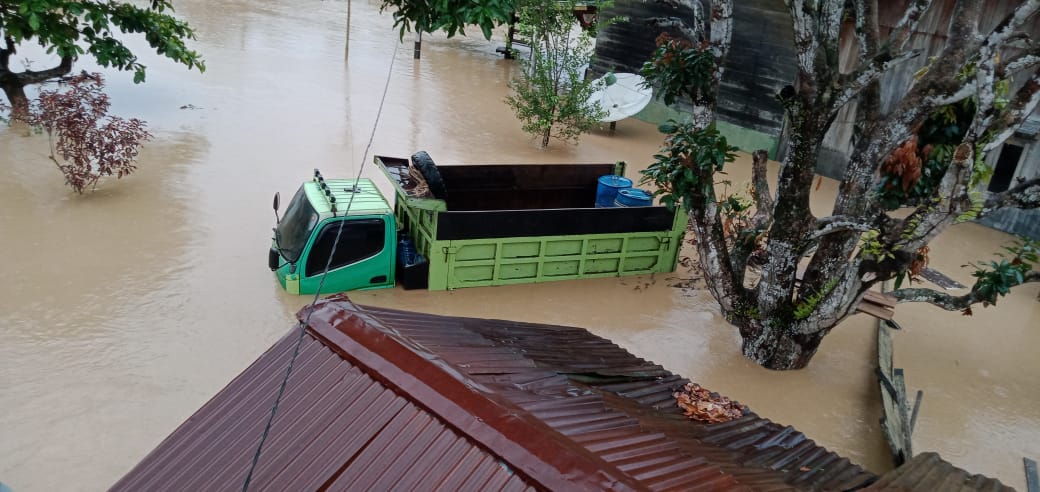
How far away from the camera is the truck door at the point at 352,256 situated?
9.07m

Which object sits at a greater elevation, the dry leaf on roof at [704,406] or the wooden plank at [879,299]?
the dry leaf on roof at [704,406]

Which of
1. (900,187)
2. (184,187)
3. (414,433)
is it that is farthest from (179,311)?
(900,187)

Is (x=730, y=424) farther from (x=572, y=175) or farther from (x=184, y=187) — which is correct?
(x=184, y=187)

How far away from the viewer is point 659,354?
366 inches

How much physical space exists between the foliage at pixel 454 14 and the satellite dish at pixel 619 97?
1278cm

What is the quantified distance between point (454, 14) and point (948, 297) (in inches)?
230

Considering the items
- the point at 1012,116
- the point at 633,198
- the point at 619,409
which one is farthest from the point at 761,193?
the point at 619,409

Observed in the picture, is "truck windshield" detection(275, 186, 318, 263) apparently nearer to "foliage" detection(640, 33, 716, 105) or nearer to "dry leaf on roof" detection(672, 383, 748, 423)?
"foliage" detection(640, 33, 716, 105)

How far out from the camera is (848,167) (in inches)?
319

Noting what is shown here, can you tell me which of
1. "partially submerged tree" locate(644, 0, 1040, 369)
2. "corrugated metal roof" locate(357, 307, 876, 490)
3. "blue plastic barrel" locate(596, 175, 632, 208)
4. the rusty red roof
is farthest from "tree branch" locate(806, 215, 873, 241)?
"blue plastic barrel" locate(596, 175, 632, 208)

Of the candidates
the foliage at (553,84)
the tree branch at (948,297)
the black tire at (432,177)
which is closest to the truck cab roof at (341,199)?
the black tire at (432,177)

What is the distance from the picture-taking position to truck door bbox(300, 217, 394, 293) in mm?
9070

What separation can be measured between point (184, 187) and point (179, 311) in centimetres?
440

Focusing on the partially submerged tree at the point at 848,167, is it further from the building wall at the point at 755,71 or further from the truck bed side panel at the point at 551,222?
the building wall at the point at 755,71
